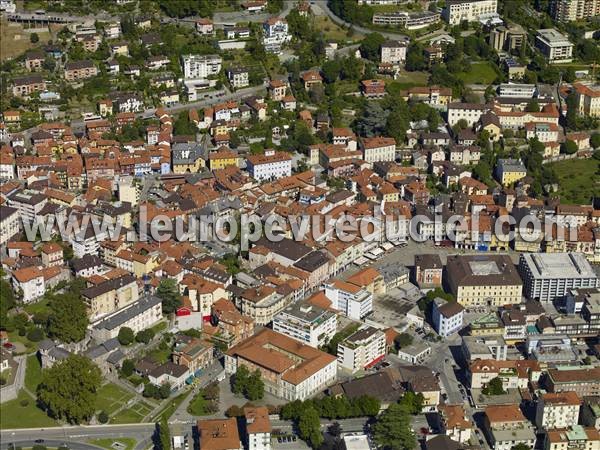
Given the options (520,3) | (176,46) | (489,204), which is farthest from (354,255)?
(520,3)

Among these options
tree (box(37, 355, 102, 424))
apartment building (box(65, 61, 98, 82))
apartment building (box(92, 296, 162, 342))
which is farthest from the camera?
apartment building (box(65, 61, 98, 82))

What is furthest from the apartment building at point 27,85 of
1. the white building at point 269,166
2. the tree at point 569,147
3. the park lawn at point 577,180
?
the tree at point 569,147

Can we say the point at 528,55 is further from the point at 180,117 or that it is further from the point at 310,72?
the point at 180,117

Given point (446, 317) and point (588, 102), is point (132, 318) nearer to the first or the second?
point (446, 317)

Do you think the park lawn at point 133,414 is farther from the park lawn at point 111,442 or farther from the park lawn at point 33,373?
the park lawn at point 33,373

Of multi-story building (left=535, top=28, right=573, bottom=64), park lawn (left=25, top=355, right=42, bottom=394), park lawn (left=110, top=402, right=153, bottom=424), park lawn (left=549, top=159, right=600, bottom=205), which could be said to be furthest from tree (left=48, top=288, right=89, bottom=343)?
multi-story building (left=535, top=28, right=573, bottom=64)

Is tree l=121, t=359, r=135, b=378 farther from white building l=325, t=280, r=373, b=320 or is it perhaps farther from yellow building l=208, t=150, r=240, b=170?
yellow building l=208, t=150, r=240, b=170

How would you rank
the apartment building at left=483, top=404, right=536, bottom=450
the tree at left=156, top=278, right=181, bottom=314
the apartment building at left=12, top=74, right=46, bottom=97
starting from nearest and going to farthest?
the apartment building at left=483, top=404, right=536, bottom=450, the tree at left=156, top=278, right=181, bottom=314, the apartment building at left=12, top=74, right=46, bottom=97
